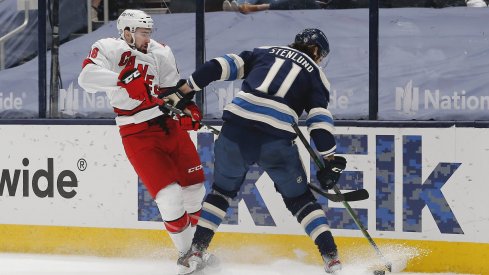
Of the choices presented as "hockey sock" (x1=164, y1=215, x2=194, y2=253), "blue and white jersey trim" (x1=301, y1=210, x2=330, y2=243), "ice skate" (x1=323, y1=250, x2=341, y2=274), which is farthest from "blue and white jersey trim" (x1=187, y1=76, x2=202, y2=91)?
"ice skate" (x1=323, y1=250, x2=341, y2=274)

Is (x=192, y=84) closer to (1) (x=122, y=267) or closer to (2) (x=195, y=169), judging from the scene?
(2) (x=195, y=169)

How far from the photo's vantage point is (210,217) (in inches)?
181

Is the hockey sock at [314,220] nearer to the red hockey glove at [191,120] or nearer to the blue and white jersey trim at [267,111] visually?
the blue and white jersey trim at [267,111]

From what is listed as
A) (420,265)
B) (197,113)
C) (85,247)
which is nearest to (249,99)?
(197,113)

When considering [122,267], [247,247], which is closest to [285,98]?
[247,247]

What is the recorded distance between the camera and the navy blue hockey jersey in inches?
173

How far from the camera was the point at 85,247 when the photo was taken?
5.58 m

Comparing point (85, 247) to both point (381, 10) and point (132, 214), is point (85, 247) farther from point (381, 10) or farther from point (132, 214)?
point (381, 10)

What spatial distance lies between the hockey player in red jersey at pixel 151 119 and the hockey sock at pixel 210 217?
0.63 feet

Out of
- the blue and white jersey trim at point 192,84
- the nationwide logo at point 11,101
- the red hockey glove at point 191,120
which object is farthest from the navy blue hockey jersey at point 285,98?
the nationwide logo at point 11,101

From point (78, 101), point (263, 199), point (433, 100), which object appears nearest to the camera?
point (433, 100)

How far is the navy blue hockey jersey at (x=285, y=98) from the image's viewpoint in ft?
14.4

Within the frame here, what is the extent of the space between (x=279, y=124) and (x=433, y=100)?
1.08 metres

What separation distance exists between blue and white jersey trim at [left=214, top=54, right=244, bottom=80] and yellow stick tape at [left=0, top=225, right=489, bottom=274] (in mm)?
1050
